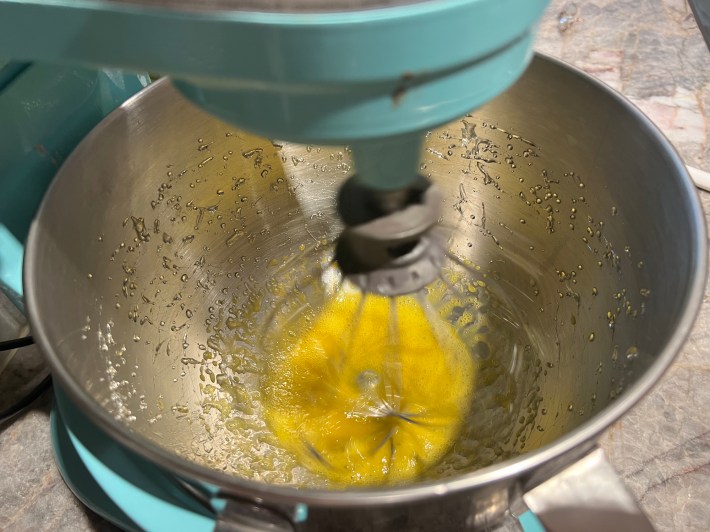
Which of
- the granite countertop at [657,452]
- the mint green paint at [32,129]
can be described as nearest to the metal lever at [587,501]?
the granite countertop at [657,452]

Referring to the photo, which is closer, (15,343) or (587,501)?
(587,501)

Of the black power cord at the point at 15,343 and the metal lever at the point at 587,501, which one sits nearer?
the metal lever at the point at 587,501

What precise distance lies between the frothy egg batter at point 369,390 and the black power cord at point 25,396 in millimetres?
197

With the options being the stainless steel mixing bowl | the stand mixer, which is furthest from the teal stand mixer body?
the stainless steel mixing bowl

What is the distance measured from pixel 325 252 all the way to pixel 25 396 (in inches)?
11.9

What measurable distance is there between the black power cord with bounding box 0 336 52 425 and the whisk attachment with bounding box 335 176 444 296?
35 centimetres

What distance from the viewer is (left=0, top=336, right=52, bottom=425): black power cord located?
52 centimetres

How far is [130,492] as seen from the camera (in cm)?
40

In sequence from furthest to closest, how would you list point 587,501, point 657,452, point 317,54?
1. point 657,452
2. point 587,501
3. point 317,54

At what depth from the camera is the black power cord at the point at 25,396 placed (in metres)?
0.52

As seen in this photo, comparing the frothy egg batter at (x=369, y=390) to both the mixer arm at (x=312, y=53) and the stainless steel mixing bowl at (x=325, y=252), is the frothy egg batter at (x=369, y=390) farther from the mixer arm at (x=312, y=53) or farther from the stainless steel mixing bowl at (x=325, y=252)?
the mixer arm at (x=312, y=53)

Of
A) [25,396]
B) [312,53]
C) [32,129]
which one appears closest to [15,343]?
[25,396]

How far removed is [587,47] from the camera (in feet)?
2.59

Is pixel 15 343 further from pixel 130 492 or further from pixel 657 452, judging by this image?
pixel 657 452
